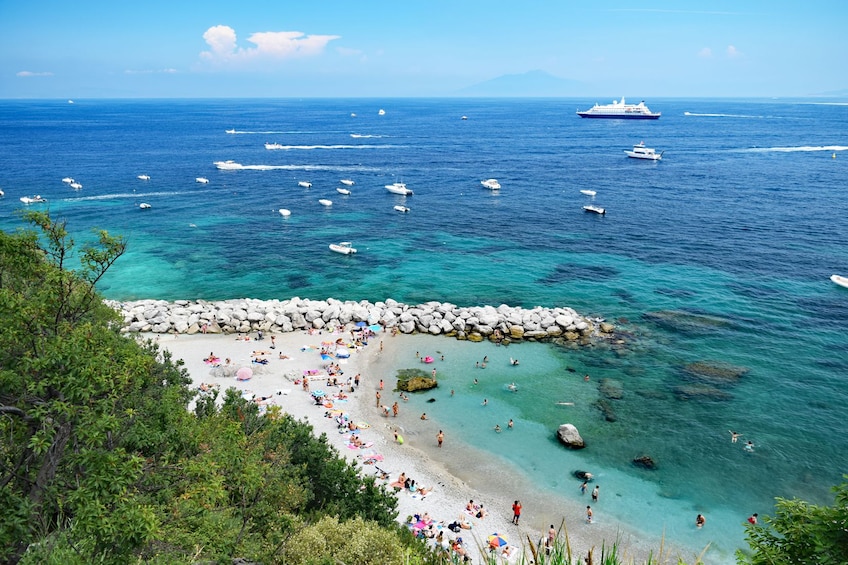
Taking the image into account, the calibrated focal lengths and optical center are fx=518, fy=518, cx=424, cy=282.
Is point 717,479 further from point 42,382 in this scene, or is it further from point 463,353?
point 42,382

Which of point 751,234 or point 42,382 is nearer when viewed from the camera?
point 42,382

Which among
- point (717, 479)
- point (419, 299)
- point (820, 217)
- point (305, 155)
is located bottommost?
point (717, 479)

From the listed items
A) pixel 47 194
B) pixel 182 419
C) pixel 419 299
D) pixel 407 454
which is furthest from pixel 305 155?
pixel 182 419

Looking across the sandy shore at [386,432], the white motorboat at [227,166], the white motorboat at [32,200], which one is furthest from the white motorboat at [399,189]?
the white motorboat at [32,200]

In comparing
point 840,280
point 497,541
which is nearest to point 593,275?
point 840,280

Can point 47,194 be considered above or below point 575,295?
above

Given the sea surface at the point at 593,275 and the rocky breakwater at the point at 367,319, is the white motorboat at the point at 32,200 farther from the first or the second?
the rocky breakwater at the point at 367,319
